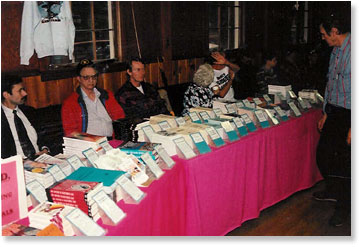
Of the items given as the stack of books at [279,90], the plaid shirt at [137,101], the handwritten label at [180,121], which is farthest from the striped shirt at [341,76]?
the plaid shirt at [137,101]

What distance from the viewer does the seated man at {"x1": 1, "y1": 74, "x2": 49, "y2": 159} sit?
2324mm

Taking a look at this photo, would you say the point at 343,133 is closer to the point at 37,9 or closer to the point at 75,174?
the point at 75,174

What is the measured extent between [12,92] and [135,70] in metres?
1.08

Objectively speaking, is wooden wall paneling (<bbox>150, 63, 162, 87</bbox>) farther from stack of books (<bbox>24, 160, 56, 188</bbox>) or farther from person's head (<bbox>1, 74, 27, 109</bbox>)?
stack of books (<bbox>24, 160, 56, 188</bbox>)

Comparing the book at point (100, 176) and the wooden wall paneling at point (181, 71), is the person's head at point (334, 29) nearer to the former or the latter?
the book at point (100, 176)

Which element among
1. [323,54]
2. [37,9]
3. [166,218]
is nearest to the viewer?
[166,218]

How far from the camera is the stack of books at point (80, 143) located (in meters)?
2.22

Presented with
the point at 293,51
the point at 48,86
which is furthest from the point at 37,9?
the point at 293,51

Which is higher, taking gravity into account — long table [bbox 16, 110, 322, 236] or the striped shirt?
the striped shirt

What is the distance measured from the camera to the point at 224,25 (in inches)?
216

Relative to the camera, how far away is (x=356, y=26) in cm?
253

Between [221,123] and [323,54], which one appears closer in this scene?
[221,123]

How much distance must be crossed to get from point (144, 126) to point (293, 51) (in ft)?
14.3

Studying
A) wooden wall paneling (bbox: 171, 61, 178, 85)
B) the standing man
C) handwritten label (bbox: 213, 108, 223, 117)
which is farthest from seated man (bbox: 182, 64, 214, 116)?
wooden wall paneling (bbox: 171, 61, 178, 85)
